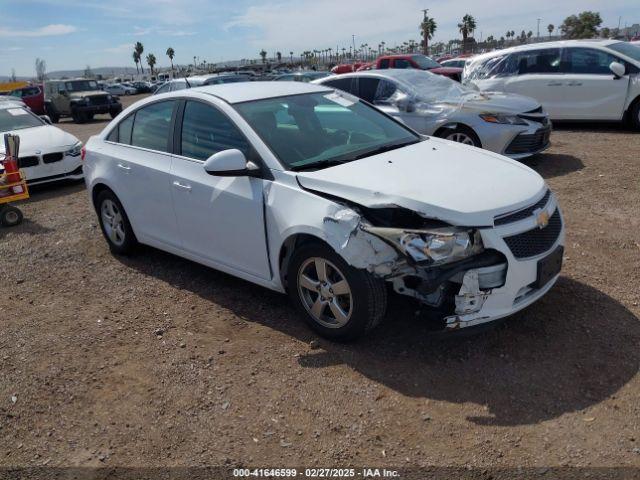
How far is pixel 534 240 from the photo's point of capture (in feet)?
11.2

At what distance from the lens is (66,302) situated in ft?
15.9

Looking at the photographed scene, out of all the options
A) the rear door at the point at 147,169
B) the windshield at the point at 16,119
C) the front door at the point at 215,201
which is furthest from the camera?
the windshield at the point at 16,119

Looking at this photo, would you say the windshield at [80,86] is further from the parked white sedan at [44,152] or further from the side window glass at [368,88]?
the side window glass at [368,88]

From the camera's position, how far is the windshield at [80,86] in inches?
961

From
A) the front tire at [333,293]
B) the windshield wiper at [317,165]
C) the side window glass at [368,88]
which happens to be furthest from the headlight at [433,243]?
the side window glass at [368,88]

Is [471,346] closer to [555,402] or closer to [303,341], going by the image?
[555,402]

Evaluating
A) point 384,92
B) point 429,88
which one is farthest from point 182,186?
point 429,88

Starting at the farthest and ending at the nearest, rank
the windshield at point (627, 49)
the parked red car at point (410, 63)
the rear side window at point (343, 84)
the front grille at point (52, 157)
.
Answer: the parked red car at point (410, 63) → the windshield at point (627, 49) → the front grille at point (52, 157) → the rear side window at point (343, 84)

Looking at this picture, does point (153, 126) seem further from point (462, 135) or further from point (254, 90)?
point (462, 135)

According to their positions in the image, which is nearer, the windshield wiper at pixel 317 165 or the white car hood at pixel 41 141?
the windshield wiper at pixel 317 165

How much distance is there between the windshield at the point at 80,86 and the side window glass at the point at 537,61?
19.8 metres

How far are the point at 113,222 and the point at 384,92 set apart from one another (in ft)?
16.5

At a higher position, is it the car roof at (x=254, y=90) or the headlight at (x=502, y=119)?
the car roof at (x=254, y=90)

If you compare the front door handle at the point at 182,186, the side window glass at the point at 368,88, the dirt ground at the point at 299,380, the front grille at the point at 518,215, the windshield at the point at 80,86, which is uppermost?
the windshield at the point at 80,86
